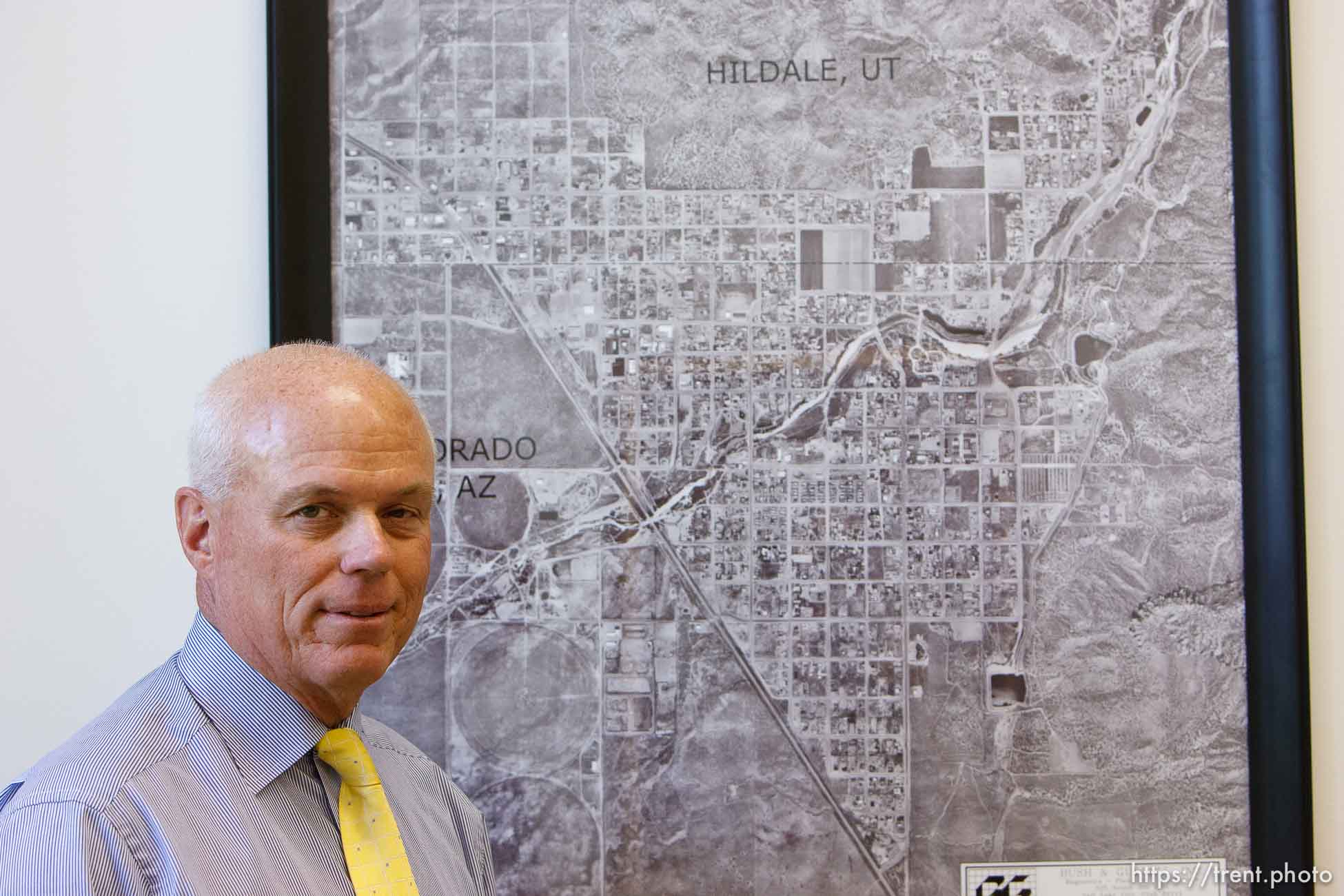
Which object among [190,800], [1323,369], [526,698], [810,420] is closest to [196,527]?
[190,800]

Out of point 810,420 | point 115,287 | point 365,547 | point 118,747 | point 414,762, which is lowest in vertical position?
point 414,762

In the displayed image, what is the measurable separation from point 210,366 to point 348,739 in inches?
22.4

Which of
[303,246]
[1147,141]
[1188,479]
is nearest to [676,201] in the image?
[303,246]

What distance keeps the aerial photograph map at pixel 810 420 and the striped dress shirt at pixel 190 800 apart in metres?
0.37

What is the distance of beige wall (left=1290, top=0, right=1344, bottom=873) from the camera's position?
1.23 meters

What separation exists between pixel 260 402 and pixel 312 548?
13 centimetres

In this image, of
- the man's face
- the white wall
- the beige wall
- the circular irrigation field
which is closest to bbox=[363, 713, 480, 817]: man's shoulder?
the circular irrigation field

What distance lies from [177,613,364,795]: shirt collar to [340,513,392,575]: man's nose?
118mm

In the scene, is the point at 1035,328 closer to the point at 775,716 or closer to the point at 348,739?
the point at 775,716

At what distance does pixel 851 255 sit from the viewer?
1.24 meters

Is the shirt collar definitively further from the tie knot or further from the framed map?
the framed map

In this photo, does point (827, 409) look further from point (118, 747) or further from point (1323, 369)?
point (118, 747)

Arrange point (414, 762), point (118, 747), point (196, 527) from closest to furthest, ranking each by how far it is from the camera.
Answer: point (118, 747) → point (196, 527) → point (414, 762)

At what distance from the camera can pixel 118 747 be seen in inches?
30.0
